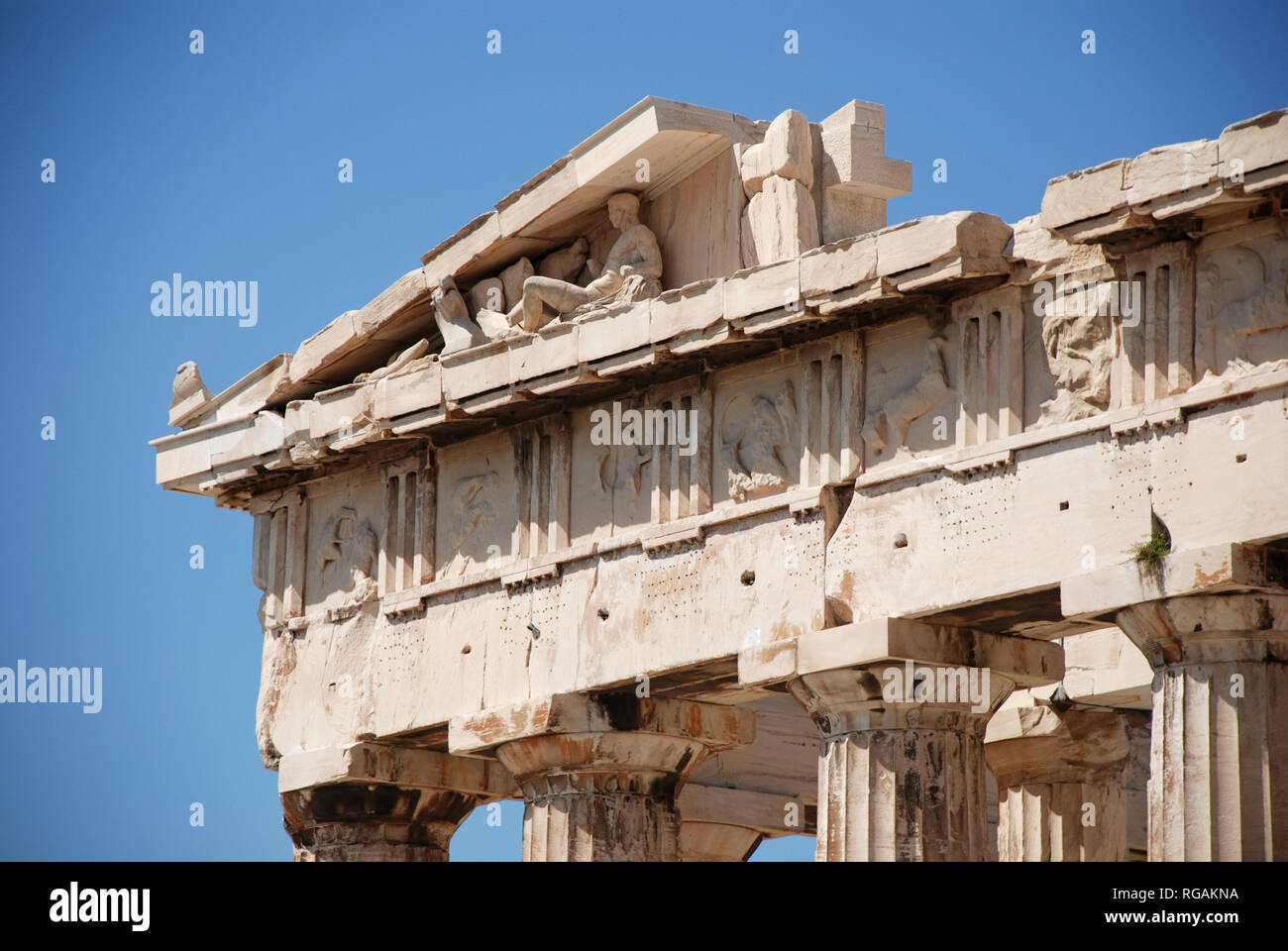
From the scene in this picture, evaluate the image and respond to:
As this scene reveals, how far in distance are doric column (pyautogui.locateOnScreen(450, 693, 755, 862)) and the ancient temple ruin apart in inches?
1.4

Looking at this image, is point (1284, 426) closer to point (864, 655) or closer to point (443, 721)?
point (864, 655)

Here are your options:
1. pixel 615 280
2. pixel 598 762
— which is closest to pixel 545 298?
pixel 615 280

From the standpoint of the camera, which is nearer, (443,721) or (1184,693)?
(1184,693)

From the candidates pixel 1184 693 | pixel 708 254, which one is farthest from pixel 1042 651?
pixel 708 254

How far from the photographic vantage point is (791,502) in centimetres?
2053

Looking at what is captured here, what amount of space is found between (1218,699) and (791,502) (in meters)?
4.18

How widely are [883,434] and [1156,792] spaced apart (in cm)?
378

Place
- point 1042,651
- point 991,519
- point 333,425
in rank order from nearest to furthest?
point 991,519
point 1042,651
point 333,425

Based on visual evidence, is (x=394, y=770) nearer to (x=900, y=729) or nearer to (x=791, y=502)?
(x=791, y=502)

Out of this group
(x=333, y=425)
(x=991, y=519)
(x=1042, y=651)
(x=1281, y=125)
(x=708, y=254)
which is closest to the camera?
(x=1281, y=125)

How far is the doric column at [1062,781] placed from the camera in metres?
24.3

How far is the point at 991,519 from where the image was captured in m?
19.2

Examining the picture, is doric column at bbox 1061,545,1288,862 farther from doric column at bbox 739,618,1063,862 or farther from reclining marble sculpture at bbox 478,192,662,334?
reclining marble sculpture at bbox 478,192,662,334

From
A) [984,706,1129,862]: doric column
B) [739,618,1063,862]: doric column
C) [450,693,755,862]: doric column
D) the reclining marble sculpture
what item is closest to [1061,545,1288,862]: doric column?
[739,618,1063,862]: doric column
